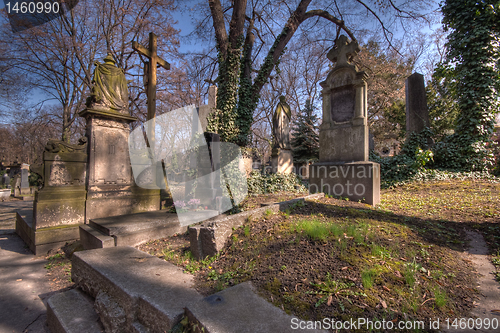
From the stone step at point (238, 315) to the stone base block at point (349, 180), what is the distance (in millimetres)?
4576

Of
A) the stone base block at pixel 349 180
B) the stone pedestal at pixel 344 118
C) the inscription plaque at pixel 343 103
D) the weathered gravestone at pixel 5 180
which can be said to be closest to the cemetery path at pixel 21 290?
the stone base block at pixel 349 180

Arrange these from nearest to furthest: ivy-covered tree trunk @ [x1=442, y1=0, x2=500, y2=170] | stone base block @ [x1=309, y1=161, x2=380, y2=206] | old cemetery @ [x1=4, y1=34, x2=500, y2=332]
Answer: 1. old cemetery @ [x1=4, y1=34, x2=500, y2=332]
2. stone base block @ [x1=309, y1=161, x2=380, y2=206]
3. ivy-covered tree trunk @ [x1=442, y1=0, x2=500, y2=170]

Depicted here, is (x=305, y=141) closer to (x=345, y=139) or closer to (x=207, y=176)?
(x=345, y=139)

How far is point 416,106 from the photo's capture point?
11.2m

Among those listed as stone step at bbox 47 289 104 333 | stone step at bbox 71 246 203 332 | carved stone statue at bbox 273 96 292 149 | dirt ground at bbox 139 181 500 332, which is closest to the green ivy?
carved stone statue at bbox 273 96 292 149

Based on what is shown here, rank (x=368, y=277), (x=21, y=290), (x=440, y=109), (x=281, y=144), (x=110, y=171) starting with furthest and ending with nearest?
(x=440, y=109), (x=281, y=144), (x=110, y=171), (x=21, y=290), (x=368, y=277)

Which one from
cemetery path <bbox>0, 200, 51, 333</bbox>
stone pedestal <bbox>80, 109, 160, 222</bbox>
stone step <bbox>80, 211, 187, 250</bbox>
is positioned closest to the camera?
cemetery path <bbox>0, 200, 51, 333</bbox>

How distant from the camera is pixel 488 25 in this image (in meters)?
8.75

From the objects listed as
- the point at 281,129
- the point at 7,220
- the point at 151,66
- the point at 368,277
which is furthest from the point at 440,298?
the point at 7,220

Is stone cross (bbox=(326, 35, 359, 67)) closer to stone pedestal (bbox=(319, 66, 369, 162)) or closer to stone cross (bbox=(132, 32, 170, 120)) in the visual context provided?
stone pedestal (bbox=(319, 66, 369, 162))

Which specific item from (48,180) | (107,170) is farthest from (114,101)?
(48,180)

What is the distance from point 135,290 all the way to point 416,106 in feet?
44.0

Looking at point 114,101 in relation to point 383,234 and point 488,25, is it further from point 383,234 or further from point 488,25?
point 488,25

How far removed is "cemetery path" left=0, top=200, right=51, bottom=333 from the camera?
244 centimetres
